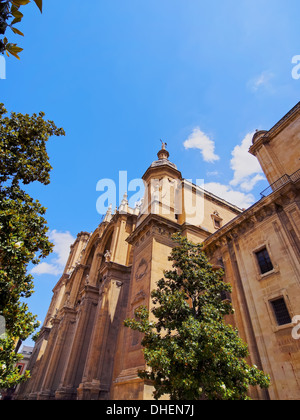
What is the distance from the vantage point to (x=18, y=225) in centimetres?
725

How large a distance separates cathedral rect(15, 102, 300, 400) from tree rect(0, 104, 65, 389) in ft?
24.0

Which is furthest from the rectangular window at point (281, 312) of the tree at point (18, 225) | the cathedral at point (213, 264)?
the tree at point (18, 225)

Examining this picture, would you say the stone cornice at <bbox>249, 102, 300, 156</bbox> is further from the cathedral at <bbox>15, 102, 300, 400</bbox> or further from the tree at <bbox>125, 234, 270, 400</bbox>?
the tree at <bbox>125, 234, 270, 400</bbox>

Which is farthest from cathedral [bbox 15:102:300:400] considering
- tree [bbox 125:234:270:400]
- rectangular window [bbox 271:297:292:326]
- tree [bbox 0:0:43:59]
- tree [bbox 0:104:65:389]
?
tree [bbox 0:0:43:59]

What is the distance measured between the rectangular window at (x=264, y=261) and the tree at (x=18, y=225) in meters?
11.1

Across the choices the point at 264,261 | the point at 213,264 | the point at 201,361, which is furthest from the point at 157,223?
the point at 201,361

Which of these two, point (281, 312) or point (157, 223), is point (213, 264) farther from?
point (281, 312)

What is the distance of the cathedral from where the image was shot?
37.2 ft

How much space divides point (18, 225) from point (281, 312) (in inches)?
476

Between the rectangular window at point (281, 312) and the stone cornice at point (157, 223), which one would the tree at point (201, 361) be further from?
the stone cornice at point (157, 223)
